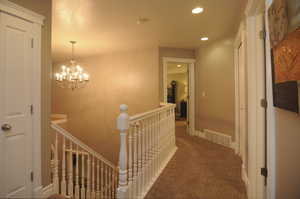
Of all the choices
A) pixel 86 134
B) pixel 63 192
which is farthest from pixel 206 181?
pixel 86 134

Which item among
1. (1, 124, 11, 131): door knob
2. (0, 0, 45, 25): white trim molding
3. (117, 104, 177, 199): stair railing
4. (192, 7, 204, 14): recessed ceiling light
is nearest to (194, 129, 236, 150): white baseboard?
(117, 104, 177, 199): stair railing

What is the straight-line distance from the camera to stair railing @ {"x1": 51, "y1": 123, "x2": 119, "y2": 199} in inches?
90.7

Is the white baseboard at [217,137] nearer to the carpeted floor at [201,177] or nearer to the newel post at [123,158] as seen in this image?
the carpeted floor at [201,177]

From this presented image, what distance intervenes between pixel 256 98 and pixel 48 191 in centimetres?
263

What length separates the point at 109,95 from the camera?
519 centimetres

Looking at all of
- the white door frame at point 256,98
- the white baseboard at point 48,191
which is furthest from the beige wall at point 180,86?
the white baseboard at point 48,191

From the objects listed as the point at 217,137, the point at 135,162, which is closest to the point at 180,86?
the point at 217,137

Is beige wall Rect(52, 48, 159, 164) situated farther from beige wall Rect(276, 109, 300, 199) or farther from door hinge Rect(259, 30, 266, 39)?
beige wall Rect(276, 109, 300, 199)

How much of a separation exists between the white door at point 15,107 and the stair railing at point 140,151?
1088 millimetres

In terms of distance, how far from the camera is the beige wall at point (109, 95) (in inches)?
179

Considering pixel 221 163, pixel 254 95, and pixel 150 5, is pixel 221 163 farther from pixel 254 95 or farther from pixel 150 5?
pixel 150 5

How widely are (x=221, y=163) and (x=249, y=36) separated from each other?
199cm

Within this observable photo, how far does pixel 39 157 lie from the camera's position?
6.25 feet

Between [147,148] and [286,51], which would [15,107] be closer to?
[147,148]
